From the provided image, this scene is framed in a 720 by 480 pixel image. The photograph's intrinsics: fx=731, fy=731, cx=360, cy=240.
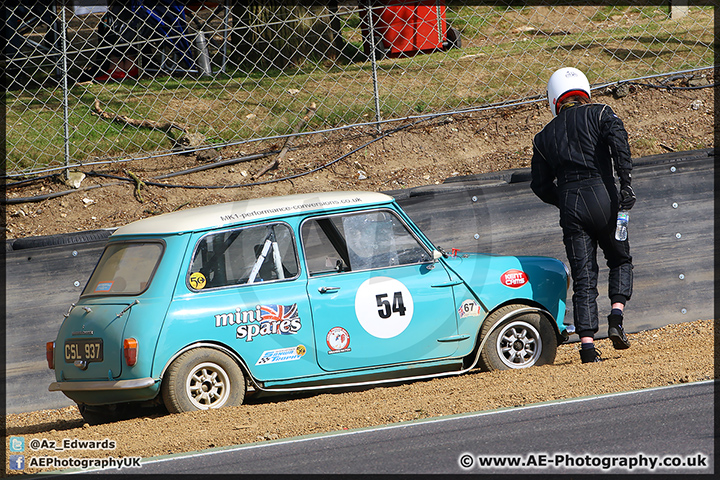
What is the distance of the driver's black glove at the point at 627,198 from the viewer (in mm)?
6379

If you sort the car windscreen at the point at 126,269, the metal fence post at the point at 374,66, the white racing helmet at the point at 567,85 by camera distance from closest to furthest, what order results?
the car windscreen at the point at 126,269
the white racing helmet at the point at 567,85
the metal fence post at the point at 374,66

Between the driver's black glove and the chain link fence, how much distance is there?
382 centimetres

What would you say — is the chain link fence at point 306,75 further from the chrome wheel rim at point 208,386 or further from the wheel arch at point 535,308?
the chrome wheel rim at point 208,386

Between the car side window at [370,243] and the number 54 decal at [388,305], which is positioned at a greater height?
the car side window at [370,243]

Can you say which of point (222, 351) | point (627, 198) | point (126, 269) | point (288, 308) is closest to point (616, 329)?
point (627, 198)

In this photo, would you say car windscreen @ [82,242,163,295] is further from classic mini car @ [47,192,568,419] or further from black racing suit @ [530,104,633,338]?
black racing suit @ [530,104,633,338]

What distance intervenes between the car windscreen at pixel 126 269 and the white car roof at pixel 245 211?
0.43 ft

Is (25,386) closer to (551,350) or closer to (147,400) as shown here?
(147,400)

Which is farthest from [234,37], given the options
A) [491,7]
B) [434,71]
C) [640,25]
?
[640,25]

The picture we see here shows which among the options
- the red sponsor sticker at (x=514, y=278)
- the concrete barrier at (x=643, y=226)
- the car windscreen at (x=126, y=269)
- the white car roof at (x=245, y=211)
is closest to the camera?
the car windscreen at (x=126, y=269)

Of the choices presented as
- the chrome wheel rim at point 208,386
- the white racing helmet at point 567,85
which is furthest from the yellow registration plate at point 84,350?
the white racing helmet at point 567,85

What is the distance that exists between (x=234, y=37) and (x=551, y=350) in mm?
8399

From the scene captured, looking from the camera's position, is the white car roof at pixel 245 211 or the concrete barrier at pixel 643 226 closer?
the white car roof at pixel 245 211

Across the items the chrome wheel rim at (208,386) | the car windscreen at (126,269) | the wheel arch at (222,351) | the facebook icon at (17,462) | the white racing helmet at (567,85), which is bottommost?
the facebook icon at (17,462)
